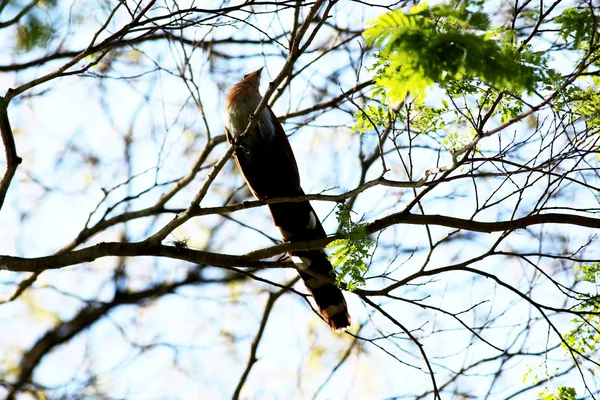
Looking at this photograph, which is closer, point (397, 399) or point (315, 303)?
point (315, 303)

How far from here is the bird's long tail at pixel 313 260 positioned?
4.55 metres

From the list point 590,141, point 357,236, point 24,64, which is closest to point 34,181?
point 24,64

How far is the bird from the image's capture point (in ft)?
15.1

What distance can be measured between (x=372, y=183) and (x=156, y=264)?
5517mm

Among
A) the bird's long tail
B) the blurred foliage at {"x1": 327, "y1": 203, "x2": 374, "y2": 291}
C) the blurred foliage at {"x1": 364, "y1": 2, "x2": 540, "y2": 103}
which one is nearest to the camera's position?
the blurred foliage at {"x1": 364, "y1": 2, "x2": 540, "y2": 103}

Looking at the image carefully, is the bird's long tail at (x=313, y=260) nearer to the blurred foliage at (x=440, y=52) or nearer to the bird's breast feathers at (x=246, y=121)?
the bird's breast feathers at (x=246, y=121)

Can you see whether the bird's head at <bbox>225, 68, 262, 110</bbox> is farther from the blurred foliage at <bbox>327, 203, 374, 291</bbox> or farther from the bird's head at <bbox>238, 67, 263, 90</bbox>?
the blurred foliage at <bbox>327, 203, 374, 291</bbox>

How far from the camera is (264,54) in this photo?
18.4 ft

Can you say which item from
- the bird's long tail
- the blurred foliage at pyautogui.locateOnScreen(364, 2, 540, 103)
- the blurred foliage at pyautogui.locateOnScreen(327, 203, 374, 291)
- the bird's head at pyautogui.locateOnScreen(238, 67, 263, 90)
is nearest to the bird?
the bird's long tail

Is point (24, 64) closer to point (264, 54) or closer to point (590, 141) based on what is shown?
point (264, 54)

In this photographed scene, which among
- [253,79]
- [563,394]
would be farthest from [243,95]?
[563,394]

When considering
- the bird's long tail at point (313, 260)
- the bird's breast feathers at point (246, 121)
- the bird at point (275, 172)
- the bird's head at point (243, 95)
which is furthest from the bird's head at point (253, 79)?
the bird's long tail at point (313, 260)

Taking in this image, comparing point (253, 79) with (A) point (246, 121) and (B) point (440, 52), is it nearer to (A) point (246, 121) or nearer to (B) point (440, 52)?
(A) point (246, 121)

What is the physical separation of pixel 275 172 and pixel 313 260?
0.79 meters
